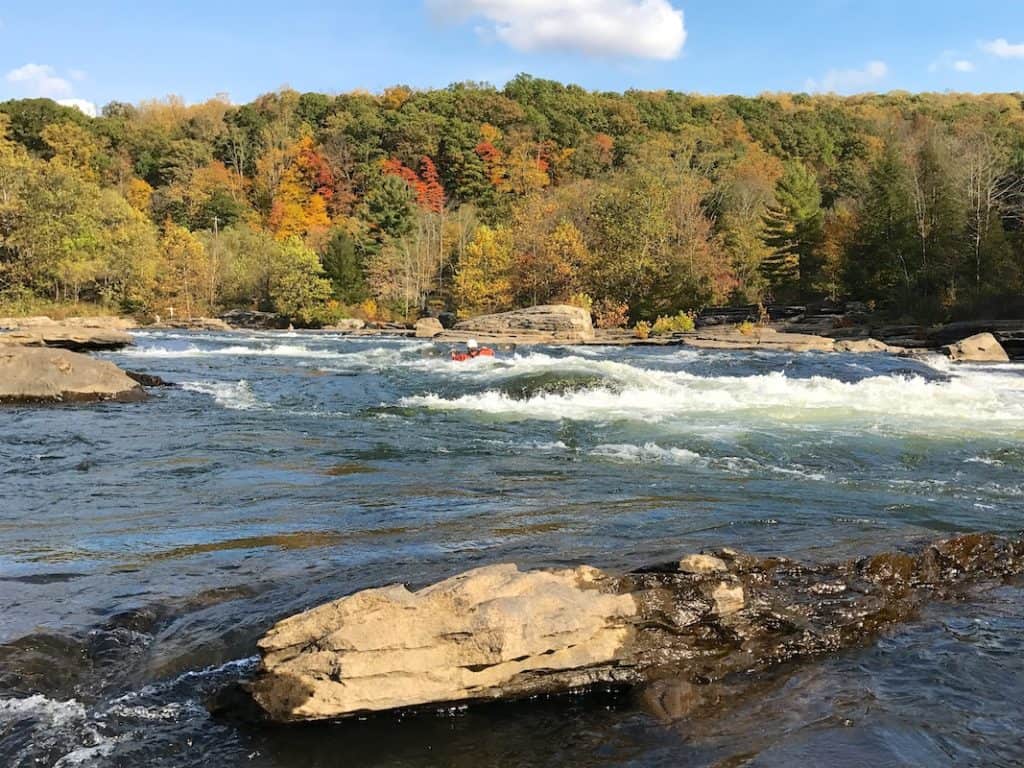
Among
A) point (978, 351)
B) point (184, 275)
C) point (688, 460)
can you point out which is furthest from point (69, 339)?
point (184, 275)

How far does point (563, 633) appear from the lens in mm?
3539

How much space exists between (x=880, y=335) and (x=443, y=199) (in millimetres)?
50640

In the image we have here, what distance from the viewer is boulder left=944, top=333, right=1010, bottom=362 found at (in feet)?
80.1

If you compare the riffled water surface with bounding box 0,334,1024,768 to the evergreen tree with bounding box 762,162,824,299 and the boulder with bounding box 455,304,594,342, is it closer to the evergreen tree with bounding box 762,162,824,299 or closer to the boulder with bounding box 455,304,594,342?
the boulder with bounding box 455,304,594,342

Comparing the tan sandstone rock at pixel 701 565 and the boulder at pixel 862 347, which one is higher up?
the boulder at pixel 862 347

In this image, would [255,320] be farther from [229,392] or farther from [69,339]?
[229,392]

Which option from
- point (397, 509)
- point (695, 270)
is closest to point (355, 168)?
point (695, 270)

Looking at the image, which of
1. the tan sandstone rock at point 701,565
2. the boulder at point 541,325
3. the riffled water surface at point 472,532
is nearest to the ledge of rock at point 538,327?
the boulder at point 541,325

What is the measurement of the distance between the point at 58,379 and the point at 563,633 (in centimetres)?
1297

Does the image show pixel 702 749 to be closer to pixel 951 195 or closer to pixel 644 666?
pixel 644 666

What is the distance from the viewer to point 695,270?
4372cm

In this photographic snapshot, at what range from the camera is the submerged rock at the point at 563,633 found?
331 centimetres

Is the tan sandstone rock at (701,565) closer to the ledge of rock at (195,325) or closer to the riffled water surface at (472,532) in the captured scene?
the riffled water surface at (472,532)

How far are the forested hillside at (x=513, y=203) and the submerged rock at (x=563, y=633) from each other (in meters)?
33.0
